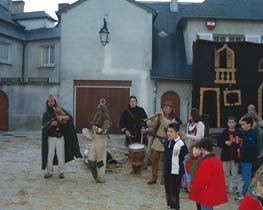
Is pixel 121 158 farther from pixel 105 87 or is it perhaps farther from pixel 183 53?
pixel 183 53

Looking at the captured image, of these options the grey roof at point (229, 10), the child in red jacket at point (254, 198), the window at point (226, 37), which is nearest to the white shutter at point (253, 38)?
the window at point (226, 37)

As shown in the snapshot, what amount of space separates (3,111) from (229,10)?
1267cm

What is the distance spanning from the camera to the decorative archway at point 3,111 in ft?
78.5

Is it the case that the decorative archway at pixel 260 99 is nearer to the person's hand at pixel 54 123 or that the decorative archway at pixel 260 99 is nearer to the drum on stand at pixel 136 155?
the drum on stand at pixel 136 155

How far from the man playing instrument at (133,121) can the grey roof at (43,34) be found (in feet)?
54.8

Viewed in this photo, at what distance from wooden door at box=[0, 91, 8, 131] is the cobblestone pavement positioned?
11490 millimetres

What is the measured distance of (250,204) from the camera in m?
4.15

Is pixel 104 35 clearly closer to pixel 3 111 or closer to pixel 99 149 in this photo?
pixel 3 111

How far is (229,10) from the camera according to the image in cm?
2325

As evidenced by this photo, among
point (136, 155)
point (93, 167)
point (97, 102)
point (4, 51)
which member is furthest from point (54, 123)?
point (4, 51)

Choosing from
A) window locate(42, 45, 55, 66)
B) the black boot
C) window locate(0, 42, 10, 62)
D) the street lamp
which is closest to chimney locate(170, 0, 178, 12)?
the street lamp

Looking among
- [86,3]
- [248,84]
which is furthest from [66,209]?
[86,3]

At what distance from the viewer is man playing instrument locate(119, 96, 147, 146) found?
11156 mm

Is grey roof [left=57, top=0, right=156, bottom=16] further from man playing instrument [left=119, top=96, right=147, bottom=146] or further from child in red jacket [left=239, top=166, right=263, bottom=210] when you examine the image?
child in red jacket [left=239, top=166, right=263, bottom=210]
